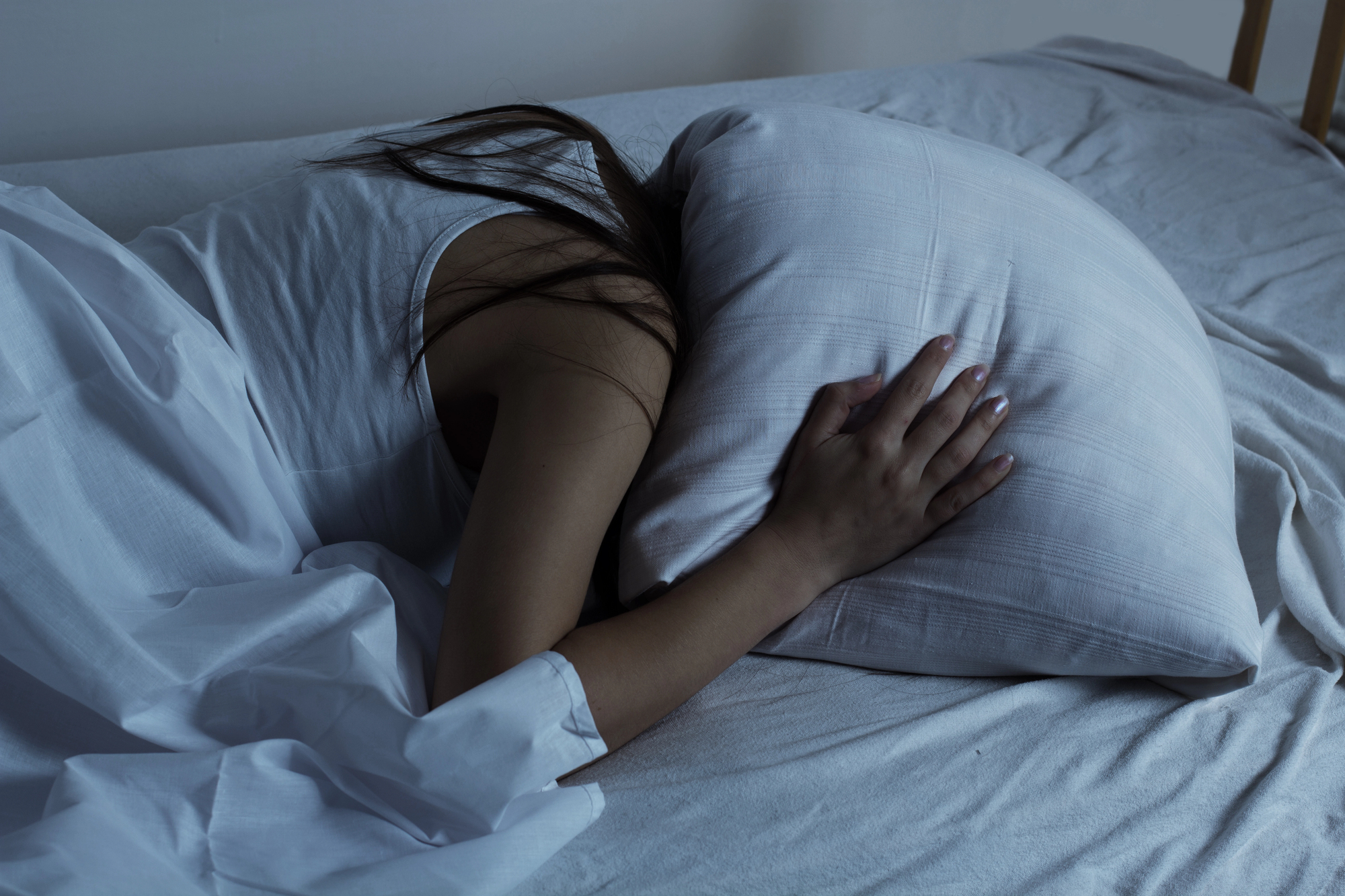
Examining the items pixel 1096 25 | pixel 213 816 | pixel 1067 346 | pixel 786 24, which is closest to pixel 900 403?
pixel 1067 346

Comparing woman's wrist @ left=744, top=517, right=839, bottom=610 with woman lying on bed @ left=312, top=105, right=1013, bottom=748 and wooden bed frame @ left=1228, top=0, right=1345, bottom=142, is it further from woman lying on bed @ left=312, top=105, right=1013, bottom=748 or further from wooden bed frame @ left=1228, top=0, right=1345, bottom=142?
wooden bed frame @ left=1228, top=0, right=1345, bottom=142

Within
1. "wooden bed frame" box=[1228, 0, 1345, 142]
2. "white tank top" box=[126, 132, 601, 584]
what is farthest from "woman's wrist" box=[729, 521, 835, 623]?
"wooden bed frame" box=[1228, 0, 1345, 142]

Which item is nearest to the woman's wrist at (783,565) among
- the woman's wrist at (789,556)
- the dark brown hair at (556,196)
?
the woman's wrist at (789,556)

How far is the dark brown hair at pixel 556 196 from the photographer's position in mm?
634

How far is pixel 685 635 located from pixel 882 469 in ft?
0.59

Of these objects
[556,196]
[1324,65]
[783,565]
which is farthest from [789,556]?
[1324,65]

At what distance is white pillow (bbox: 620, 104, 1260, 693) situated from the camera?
612mm

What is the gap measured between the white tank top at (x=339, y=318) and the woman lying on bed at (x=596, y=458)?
2cm

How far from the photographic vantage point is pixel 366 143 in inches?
33.8

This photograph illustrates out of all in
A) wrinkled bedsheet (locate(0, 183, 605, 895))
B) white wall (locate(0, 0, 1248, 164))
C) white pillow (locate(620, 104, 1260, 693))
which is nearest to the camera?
wrinkled bedsheet (locate(0, 183, 605, 895))

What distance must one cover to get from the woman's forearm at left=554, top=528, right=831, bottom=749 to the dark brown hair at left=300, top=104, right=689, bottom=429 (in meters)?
0.12

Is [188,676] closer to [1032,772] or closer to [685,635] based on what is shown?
[685,635]

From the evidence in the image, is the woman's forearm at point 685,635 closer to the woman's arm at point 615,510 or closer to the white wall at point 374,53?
the woman's arm at point 615,510

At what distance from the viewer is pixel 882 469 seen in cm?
65
